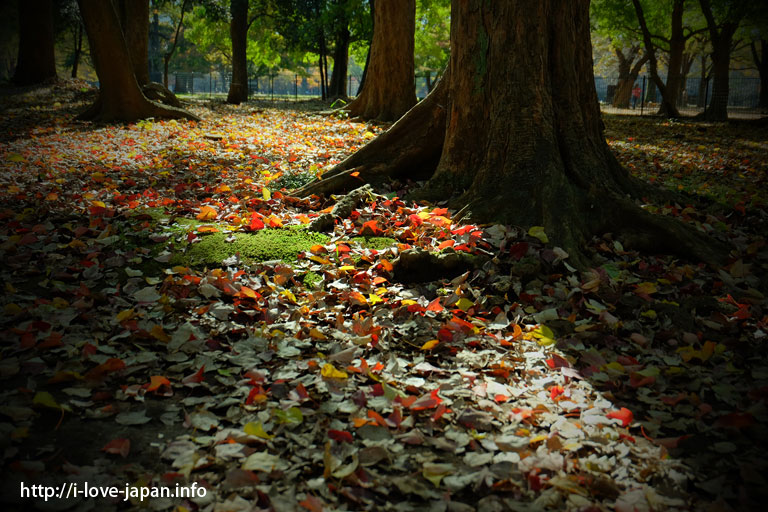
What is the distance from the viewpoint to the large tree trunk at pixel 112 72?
10.5 m

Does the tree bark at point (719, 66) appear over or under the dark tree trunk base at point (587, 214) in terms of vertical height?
over

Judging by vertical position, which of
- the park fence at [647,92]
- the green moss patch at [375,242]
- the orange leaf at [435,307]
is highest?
the park fence at [647,92]

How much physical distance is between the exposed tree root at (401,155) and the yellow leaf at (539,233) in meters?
2.05

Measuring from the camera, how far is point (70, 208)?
4758 mm

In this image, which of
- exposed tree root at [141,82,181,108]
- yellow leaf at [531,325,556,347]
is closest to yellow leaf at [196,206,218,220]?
yellow leaf at [531,325,556,347]

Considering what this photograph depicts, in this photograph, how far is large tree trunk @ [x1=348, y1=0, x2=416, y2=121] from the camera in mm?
10898

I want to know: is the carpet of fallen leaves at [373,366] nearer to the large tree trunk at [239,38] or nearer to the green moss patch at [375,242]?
the green moss patch at [375,242]

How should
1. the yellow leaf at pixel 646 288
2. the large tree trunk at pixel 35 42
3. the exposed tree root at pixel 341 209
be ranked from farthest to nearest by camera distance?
the large tree trunk at pixel 35 42 → the exposed tree root at pixel 341 209 → the yellow leaf at pixel 646 288

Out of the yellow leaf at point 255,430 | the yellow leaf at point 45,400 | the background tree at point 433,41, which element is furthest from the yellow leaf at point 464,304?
the background tree at point 433,41

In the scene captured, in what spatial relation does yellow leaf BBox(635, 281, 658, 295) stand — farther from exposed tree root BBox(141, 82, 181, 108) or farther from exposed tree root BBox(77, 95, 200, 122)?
exposed tree root BBox(141, 82, 181, 108)

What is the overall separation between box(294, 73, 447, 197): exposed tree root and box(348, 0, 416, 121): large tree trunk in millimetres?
5800

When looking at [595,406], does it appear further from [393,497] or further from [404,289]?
→ [404,289]

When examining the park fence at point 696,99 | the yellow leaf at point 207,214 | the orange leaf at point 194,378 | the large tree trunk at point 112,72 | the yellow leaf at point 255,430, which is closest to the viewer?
the yellow leaf at point 255,430

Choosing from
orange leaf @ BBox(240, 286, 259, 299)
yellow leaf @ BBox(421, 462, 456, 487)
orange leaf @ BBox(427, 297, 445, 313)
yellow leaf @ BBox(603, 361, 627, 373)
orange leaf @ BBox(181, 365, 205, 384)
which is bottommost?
yellow leaf @ BBox(421, 462, 456, 487)
